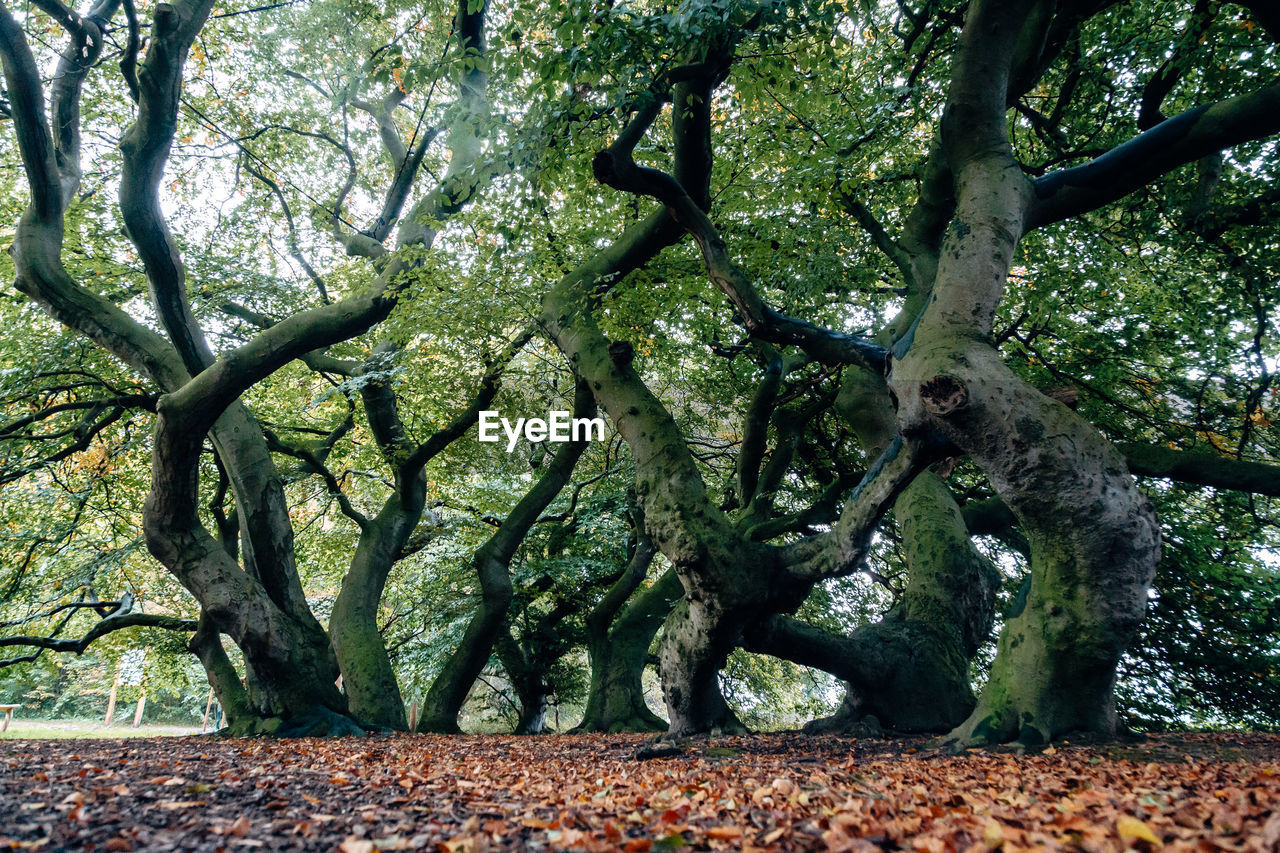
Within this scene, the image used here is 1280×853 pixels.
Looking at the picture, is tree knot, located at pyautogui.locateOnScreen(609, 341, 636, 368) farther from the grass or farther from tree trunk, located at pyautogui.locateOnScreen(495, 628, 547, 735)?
the grass

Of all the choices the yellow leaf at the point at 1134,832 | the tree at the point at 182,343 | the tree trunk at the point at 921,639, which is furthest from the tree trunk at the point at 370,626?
the yellow leaf at the point at 1134,832

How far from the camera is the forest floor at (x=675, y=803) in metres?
1.93

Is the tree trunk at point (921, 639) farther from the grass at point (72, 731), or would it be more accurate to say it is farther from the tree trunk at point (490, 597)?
the grass at point (72, 731)

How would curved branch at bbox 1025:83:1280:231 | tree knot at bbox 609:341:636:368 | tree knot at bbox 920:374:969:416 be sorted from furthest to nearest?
tree knot at bbox 609:341:636:368 → curved branch at bbox 1025:83:1280:231 → tree knot at bbox 920:374:969:416

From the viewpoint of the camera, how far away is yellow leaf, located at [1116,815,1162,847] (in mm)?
1703

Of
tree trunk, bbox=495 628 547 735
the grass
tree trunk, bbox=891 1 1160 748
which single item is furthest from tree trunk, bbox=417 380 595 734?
tree trunk, bbox=891 1 1160 748

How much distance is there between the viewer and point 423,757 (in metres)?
4.93

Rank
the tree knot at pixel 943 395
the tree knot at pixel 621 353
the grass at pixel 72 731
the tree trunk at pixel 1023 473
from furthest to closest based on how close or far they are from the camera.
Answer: the grass at pixel 72 731
the tree knot at pixel 621 353
the tree knot at pixel 943 395
the tree trunk at pixel 1023 473

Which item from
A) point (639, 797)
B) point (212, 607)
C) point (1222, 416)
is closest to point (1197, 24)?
point (1222, 416)

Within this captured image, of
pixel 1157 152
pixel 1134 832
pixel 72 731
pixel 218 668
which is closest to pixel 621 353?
pixel 1157 152

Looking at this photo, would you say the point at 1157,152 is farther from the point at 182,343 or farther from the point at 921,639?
the point at 182,343

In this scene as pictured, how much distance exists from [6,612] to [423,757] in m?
13.6

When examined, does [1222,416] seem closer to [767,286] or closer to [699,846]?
[767,286]

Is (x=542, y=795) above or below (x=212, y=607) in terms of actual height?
below
